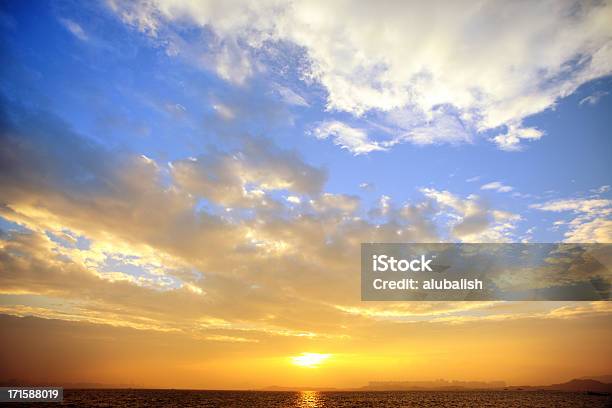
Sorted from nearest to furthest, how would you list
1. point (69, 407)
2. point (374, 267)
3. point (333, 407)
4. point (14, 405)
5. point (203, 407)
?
Result: 1. point (374, 267)
2. point (14, 405)
3. point (69, 407)
4. point (203, 407)
5. point (333, 407)

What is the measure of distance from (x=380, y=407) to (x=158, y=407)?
6869 cm

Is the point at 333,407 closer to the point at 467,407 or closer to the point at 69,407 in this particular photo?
the point at 467,407

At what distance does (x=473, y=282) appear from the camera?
50.8 m

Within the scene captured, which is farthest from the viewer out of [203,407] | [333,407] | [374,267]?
[333,407]

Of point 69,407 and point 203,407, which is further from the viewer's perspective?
point 203,407

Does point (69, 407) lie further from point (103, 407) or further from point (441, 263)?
point (441, 263)

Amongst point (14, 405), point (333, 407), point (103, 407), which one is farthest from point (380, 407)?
point (14, 405)

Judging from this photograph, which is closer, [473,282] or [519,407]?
[473,282]

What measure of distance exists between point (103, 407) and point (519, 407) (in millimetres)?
126711

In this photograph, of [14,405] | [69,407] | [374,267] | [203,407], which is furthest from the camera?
[203,407]

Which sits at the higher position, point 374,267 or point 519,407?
point 374,267

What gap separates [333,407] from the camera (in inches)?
5231

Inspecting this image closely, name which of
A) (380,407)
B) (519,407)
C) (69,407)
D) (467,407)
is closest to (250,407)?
(380,407)

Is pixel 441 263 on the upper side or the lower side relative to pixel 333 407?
upper
